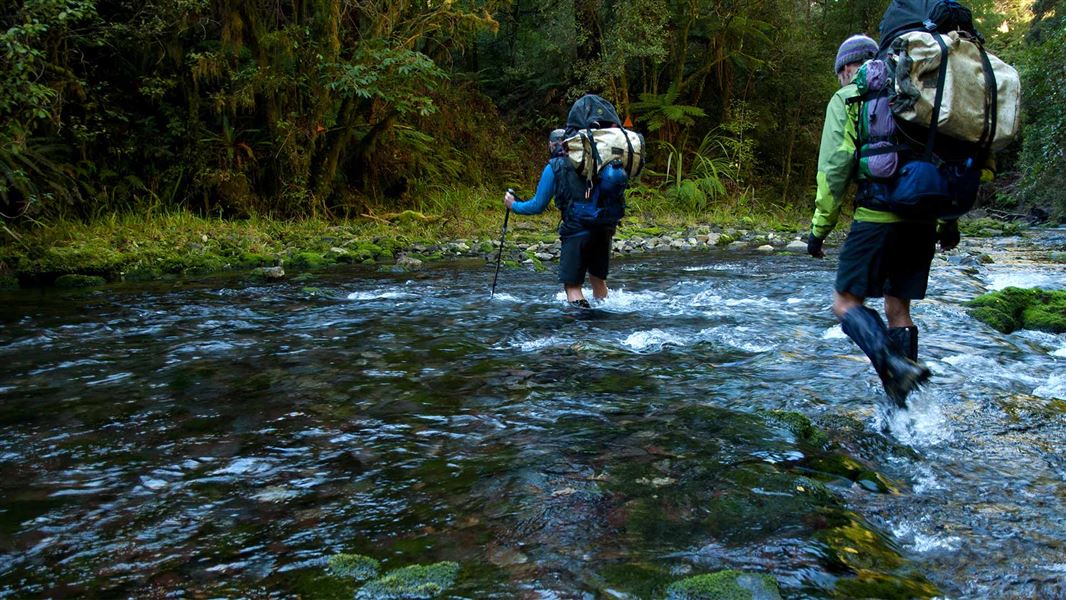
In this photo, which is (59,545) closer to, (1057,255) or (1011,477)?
(1011,477)

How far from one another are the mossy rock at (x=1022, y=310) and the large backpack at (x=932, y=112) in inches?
125

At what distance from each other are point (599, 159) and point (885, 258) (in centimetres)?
296

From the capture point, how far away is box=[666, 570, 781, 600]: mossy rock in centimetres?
227

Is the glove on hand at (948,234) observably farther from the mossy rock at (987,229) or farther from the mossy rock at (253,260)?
the mossy rock at (987,229)

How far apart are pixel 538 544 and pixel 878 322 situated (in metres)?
2.32

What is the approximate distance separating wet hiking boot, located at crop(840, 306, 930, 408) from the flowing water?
0.71 feet

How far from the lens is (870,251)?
4.05 m

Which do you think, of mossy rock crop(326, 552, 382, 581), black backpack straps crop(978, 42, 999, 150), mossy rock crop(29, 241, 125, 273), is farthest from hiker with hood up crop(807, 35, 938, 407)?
mossy rock crop(29, 241, 125, 273)

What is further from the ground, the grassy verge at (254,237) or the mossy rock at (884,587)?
the mossy rock at (884,587)

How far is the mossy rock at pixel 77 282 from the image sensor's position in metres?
8.70

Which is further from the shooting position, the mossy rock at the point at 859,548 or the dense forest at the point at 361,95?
the dense forest at the point at 361,95

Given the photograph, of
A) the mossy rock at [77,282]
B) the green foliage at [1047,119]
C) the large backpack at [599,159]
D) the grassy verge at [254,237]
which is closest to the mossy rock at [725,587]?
the large backpack at [599,159]

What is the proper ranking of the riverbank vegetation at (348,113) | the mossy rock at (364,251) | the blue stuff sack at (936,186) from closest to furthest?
1. the blue stuff sack at (936,186)
2. the riverbank vegetation at (348,113)
3. the mossy rock at (364,251)

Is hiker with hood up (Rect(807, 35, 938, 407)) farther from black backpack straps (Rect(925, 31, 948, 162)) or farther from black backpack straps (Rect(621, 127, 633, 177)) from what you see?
black backpack straps (Rect(621, 127, 633, 177))
